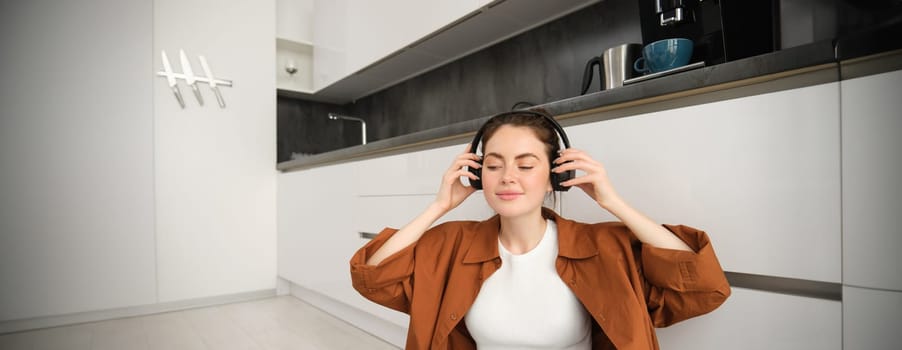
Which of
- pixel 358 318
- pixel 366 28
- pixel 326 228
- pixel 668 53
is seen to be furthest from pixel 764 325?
pixel 366 28

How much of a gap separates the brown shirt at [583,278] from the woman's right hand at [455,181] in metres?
0.06

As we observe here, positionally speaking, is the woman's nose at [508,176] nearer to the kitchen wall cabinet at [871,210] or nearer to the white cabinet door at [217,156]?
the kitchen wall cabinet at [871,210]

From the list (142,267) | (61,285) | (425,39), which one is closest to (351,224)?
(425,39)

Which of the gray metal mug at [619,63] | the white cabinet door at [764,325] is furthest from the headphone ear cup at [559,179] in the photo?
the gray metal mug at [619,63]

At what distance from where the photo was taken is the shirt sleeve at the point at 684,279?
70 cm

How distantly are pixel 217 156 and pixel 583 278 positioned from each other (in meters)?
2.53

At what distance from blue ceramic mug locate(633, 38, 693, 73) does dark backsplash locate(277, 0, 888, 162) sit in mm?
305

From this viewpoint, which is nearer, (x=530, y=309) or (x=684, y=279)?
(x=684, y=279)

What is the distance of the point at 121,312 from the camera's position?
7.95 ft

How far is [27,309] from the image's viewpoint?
222 centimetres

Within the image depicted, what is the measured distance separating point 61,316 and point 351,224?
162 centimetres

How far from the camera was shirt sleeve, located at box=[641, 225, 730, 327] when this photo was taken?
0.70 m

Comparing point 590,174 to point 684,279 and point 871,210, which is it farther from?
point 871,210

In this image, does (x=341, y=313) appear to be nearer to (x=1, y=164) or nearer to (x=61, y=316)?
(x=61, y=316)
